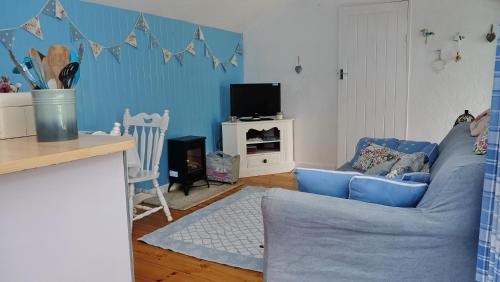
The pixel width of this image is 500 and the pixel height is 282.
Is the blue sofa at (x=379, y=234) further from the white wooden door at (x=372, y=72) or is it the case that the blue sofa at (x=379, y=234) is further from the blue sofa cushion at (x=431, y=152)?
the white wooden door at (x=372, y=72)

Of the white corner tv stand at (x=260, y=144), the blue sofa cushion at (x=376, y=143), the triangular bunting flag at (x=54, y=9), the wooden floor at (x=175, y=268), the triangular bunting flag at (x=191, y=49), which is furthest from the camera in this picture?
the white corner tv stand at (x=260, y=144)

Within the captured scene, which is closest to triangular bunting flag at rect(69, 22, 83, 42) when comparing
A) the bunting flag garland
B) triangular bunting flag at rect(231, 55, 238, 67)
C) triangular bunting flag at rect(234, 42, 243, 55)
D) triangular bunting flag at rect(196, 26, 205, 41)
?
the bunting flag garland

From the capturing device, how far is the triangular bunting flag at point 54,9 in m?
2.72

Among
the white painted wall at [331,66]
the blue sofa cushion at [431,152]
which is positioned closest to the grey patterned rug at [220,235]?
the blue sofa cushion at [431,152]

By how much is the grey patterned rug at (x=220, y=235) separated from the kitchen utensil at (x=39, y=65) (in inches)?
65.1

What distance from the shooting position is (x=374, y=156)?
9.61ft

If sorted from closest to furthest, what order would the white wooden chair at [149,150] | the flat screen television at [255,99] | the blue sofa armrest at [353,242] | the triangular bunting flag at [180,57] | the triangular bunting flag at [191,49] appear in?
the blue sofa armrest at [353,242] < the white wooden chair at [149,150] < the triangular bunting flag at [180,57] < the triangular bunting flag at [191,49] < the flat screen television at [255,99]

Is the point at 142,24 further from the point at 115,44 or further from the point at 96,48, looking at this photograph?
the point at 96,48

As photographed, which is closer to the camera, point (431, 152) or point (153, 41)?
point (431, 152)

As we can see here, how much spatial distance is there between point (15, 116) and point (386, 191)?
5.08 feet

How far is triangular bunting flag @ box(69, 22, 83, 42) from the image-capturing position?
9.50 ft

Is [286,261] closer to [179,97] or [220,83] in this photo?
[179,97]

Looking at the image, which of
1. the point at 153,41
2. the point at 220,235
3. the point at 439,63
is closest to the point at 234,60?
the point at 153,41

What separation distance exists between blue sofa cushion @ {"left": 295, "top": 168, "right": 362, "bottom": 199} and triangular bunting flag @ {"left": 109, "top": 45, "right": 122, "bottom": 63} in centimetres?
228
